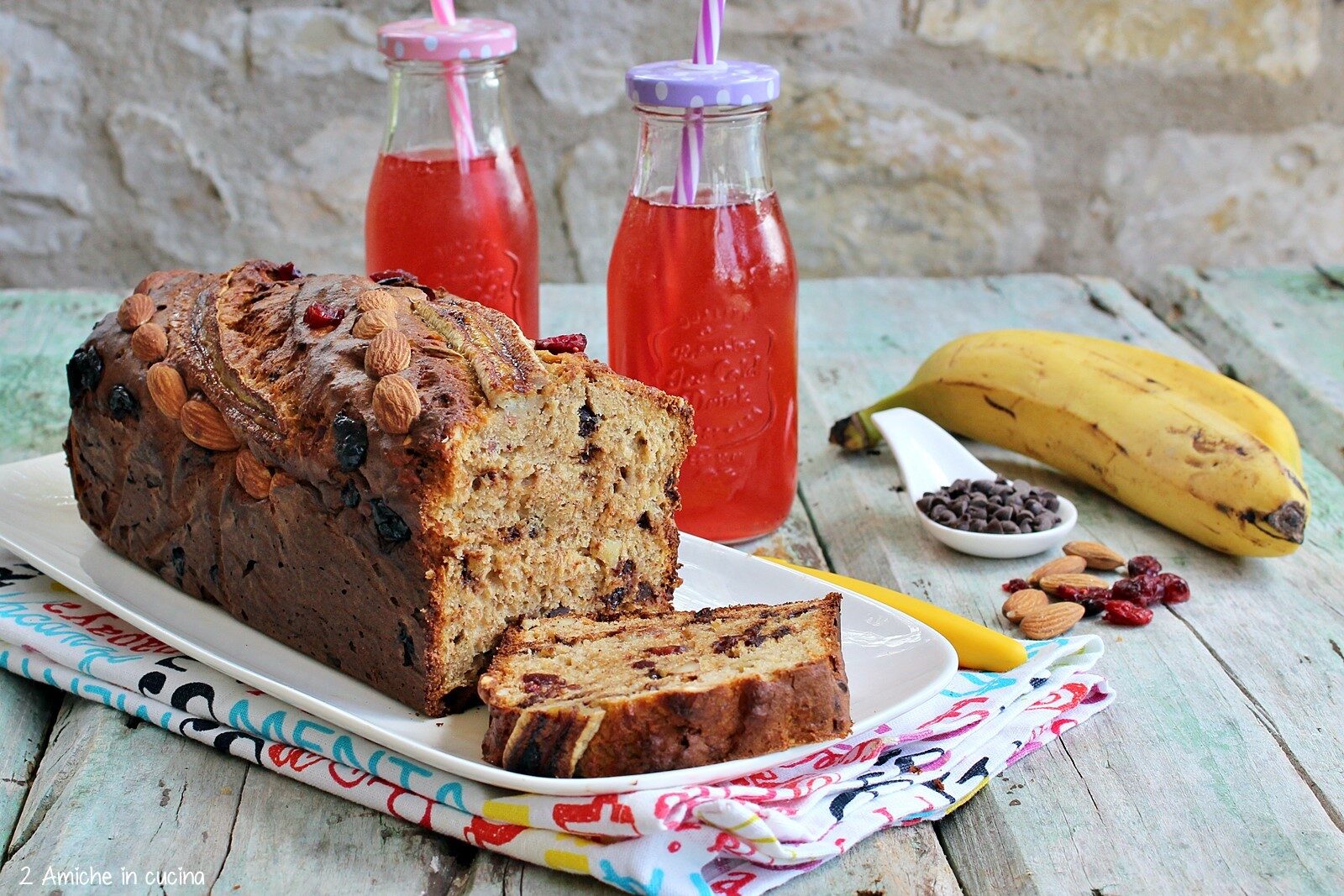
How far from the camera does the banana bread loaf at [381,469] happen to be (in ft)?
5.43

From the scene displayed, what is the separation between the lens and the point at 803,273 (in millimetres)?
4160

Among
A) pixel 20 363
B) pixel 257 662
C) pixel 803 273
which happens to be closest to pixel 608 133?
pixel 803 273

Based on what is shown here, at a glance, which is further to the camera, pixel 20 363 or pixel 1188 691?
pixel 20 363

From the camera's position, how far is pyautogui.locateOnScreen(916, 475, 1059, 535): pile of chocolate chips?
7.46 feet

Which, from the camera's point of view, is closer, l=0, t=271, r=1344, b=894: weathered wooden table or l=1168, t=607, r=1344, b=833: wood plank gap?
l=0, t=271, r=1344, b=894: weathered wooden table

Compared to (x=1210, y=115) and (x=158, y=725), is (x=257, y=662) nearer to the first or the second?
(x=158, y=725)

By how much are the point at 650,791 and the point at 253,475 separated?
706mm

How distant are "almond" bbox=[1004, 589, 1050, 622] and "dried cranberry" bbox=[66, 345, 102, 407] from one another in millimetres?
1375

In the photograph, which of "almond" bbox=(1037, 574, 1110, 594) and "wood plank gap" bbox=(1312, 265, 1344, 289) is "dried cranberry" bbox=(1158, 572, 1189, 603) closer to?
"almond" bbox=(1037, 574, 1110, 594)

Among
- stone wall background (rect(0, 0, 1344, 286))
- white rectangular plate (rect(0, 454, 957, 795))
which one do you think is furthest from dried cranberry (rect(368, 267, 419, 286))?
stone wall background (rect(0, 0, 1344, 286))

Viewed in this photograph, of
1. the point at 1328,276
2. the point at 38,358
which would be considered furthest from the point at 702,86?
the point at 1328,276

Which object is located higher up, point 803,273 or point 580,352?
point 580,352

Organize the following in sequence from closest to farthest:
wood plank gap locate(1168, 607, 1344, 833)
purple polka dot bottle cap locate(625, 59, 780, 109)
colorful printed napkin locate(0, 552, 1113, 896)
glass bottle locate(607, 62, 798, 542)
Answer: colorful printed napkin locate(0, 552, 1113, 896), wood plank gap locate(1168, 607, 1344, 833), purple polka dot bottle cap locate(625, 59, 780, 109), glass bottle locate(607, 62, 798, 542)

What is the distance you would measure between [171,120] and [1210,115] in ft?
9.37
